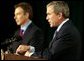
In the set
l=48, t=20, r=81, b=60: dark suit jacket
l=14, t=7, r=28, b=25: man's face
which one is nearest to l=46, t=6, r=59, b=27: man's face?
l=48, t=20, r=81, b=60: dark suit jacket

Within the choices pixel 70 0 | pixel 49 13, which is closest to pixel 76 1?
pixel 70 0

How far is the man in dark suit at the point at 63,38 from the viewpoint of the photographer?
2330 millimetres

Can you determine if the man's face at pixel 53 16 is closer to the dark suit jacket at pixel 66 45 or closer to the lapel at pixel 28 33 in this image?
the dark suit jacket at pixel 66 45

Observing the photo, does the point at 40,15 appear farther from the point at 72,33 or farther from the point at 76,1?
the point at 72,33

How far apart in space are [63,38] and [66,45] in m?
0.08

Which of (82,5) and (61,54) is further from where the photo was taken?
(82,5)

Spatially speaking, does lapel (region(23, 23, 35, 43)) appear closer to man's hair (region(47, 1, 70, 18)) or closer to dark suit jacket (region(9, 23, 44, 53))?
dark suit jacket (region(9, 23, 44, 53))

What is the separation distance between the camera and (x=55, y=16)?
8.55ft

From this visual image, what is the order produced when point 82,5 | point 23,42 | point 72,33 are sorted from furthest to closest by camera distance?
point 82,5, point 23,42, point 72,33

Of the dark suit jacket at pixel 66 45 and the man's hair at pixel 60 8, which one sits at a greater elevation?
the man's hair at pixel 60 8

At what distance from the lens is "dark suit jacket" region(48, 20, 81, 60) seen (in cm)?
232

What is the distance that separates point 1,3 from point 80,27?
112cm

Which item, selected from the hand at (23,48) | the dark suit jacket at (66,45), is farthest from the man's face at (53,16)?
the hand at (23,48)

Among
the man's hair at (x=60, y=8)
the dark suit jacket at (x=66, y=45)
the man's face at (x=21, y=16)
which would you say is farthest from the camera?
the man's face at (x=21, y=16)
